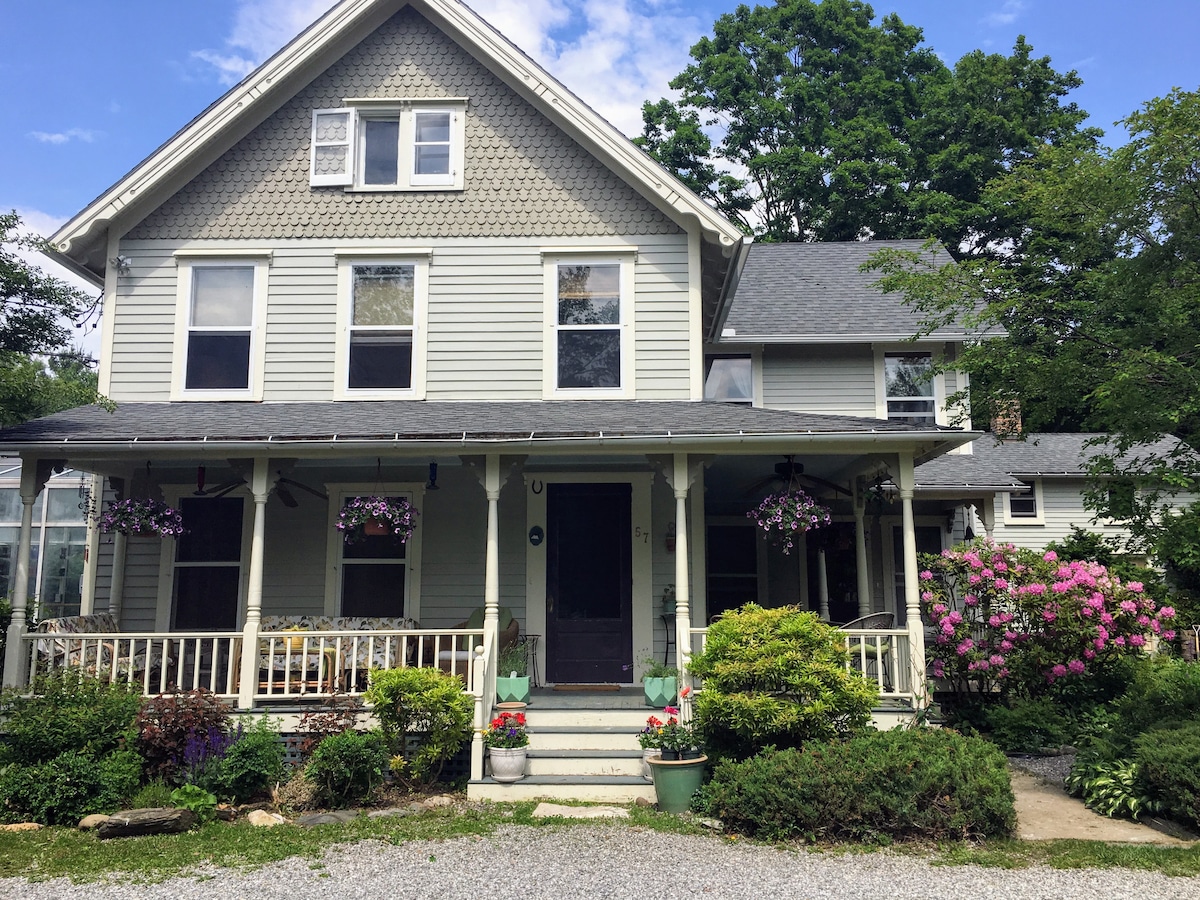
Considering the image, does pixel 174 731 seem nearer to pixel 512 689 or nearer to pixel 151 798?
pixel 151 798

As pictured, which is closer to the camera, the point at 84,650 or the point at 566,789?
the point at 566,789

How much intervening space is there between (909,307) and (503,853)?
487 inches

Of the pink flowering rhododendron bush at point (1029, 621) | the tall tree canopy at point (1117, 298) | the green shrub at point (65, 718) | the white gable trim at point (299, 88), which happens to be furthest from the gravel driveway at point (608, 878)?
the white gable trim at point (299, 88)

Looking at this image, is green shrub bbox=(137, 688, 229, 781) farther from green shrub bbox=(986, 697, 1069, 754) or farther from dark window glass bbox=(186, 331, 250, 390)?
green shrub bbox=(986, 697, 1069, 754)

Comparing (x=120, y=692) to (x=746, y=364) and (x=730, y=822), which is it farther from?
(x=746, y=364)

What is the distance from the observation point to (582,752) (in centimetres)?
923

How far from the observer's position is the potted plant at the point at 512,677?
9.63 m

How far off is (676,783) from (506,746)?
1.66 meters

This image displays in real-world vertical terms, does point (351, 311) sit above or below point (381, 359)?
above

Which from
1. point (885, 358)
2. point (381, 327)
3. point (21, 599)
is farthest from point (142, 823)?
point (885, 358)

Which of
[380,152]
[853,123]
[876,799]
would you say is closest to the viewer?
[876,799]

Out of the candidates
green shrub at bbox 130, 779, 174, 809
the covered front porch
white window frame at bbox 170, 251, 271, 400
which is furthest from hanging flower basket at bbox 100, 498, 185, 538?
green shrub at bbox 130, 779, 174, 809

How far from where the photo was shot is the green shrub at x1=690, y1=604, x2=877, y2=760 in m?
8.29

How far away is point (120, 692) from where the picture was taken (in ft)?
29.3
